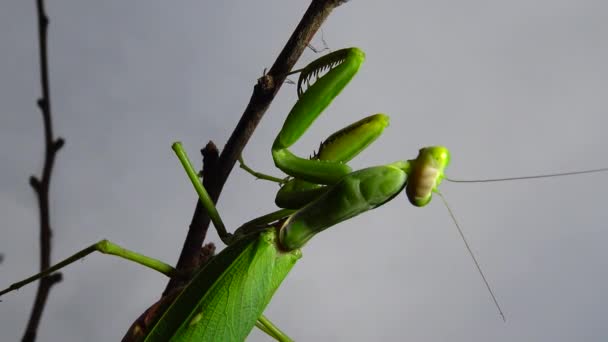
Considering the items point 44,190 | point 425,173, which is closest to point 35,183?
point 44,190

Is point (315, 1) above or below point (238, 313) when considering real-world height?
above

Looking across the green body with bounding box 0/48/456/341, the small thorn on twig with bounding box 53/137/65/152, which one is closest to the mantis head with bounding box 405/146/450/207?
the green body with bounding box 0/48/456/341

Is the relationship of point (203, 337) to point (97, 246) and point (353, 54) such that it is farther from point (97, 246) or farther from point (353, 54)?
point (353, 54)

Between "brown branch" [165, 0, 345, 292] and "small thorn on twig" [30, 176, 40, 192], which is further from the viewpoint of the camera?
"small thorn on twig" [30, 176, 40, 192]

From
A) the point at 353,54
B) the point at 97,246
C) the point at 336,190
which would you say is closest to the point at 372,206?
the point at 336,190

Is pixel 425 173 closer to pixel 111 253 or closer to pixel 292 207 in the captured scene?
pixel 292 207

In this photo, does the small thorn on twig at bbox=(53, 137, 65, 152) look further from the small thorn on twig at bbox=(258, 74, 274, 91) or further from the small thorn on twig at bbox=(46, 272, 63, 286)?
the small thorn on twig at bbox=(258, 74, 274, 91)

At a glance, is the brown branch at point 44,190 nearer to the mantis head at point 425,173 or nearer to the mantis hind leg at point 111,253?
the mantis hind leg at point 111,253
